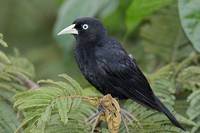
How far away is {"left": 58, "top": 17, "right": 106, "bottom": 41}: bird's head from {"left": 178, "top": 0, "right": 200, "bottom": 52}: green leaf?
25.8 inches

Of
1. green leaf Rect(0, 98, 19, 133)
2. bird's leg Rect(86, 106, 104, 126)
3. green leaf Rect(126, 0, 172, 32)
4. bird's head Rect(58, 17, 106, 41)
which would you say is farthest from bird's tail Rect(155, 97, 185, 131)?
green leaf Rect(126, 0, 172, 32)

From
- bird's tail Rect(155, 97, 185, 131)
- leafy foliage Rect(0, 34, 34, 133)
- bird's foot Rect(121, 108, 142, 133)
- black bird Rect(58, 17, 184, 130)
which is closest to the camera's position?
bird's foot Rect(121, 108, 142, 133)

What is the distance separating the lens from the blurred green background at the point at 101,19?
5176 mm

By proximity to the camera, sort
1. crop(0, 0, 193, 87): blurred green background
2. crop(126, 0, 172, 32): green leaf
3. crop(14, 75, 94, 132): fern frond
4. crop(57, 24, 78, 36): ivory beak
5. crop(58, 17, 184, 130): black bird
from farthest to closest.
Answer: crop(0, 0, 193, 87): blurred green background → crop(126, 0, 172, 32): green leaf → crop(57, 24, 78, 36): ivory beak → crop(58, 17, 184, 130): black bird → crop(14, 75, 94, 132): fern frond

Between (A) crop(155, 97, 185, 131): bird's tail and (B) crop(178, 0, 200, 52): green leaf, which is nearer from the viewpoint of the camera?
(A) crop(155, 97, 185, 131): bird's tail

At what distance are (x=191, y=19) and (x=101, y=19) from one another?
6.01ft

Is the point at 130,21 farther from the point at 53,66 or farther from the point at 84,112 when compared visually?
the point at 53,66

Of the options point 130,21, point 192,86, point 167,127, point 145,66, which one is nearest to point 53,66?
point 145,66

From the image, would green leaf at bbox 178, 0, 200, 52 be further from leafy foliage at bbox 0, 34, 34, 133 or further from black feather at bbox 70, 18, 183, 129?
leafy foliage at bbox 0, 34, 34, 133

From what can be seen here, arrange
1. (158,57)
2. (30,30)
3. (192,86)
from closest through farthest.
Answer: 1. (192,86)
2. (158,57)
3. (30,30)

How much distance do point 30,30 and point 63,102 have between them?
5.10 m

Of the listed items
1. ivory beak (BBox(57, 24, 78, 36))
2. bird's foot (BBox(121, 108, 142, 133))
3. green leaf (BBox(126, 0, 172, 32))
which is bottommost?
bird's foot (BBox(121, 108, 142, 133))

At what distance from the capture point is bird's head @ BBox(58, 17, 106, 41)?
466 centimetres

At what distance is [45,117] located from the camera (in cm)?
329
